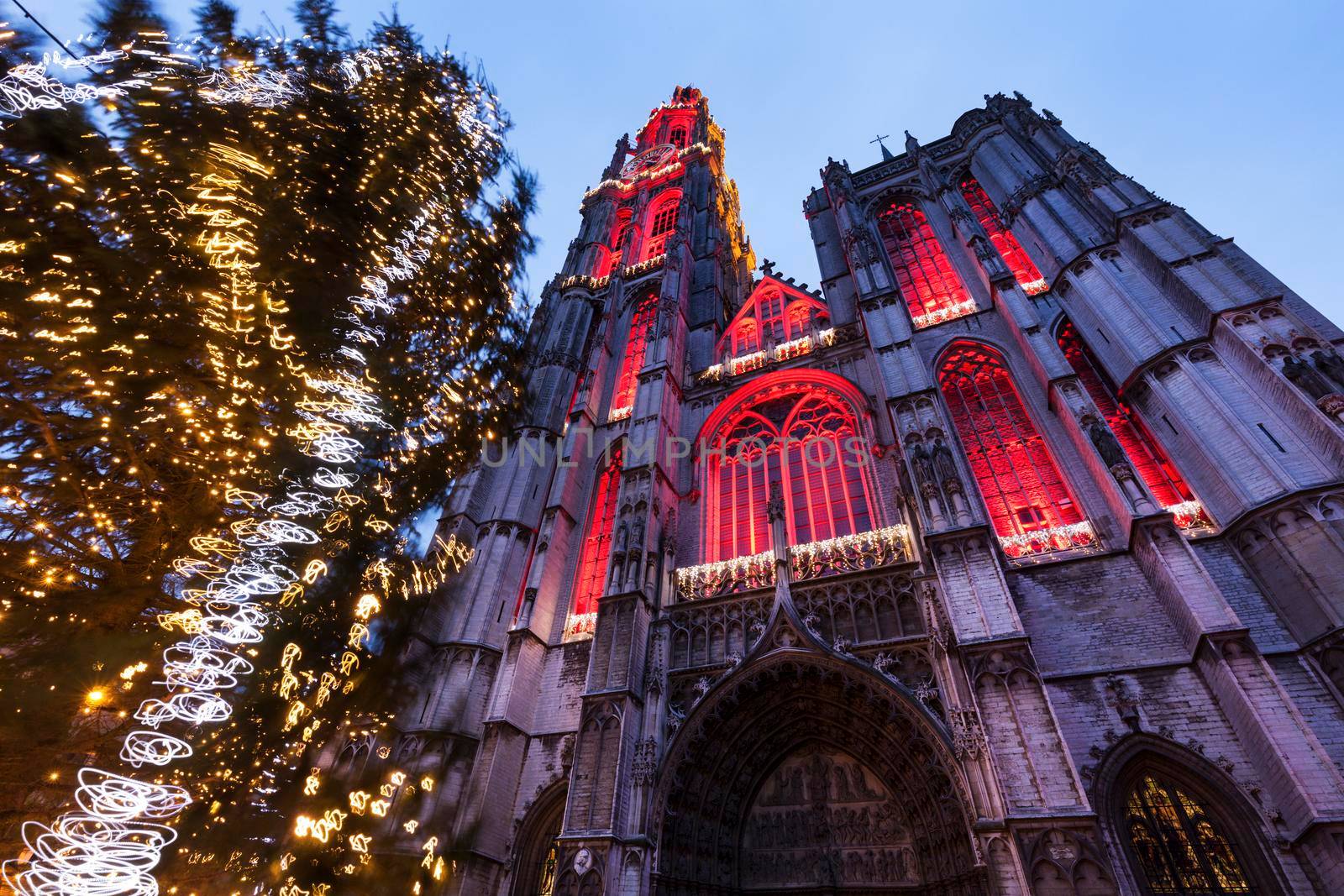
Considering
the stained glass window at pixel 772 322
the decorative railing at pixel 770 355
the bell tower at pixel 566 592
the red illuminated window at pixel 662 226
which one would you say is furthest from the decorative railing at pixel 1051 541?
the red illuminated window at pixel 662 226

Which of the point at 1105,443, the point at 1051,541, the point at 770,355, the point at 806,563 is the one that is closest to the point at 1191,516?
the point at 1105,443

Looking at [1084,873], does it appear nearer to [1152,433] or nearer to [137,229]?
A: [1152,433]

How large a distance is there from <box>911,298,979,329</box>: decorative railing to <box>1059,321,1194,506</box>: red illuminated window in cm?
250

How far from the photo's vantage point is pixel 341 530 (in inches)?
184

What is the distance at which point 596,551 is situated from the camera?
16844 millimetres

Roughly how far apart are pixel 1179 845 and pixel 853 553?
6503 millimetres

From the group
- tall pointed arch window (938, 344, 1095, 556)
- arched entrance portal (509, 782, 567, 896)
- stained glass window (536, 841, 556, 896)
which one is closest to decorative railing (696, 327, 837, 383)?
tall pointed arch window (938, 344, 1095, 556)

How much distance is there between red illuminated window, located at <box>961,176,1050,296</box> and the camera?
1653 cm

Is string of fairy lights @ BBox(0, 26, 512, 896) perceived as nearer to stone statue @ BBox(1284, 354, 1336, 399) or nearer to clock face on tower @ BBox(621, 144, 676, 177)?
stone statue @ BBox(1284, 354, 1336, 399)

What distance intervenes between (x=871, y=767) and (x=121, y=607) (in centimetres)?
1111

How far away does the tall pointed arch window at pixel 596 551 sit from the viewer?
15.3m

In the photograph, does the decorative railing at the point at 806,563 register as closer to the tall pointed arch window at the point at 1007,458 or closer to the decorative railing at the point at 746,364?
the tall pointed arch window at the point at 1007,458

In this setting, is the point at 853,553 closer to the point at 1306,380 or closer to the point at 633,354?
the point at 1306,380

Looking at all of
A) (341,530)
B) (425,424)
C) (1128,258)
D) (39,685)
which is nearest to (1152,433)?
(1128,258)
